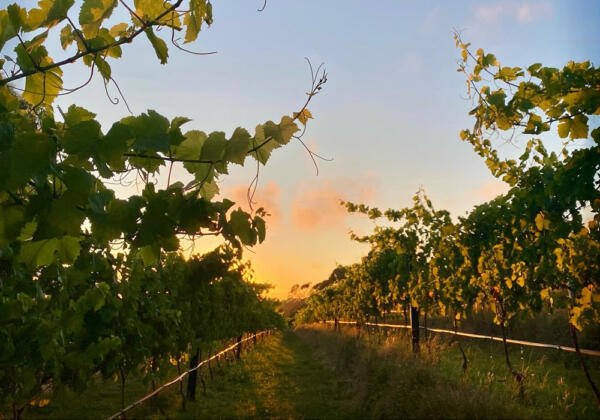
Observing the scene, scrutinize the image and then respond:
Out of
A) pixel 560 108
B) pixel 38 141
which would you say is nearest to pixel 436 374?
pixel 560 108

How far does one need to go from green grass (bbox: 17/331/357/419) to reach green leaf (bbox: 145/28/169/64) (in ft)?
20.3

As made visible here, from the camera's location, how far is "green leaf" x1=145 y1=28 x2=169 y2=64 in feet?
6.04

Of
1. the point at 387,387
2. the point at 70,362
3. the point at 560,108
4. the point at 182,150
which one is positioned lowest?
the point at 387,387

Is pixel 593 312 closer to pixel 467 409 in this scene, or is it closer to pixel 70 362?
pixel 467 409

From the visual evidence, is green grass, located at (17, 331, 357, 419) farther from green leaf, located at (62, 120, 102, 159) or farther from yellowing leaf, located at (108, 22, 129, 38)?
green leaf, located at (62, 120, 102, 159)

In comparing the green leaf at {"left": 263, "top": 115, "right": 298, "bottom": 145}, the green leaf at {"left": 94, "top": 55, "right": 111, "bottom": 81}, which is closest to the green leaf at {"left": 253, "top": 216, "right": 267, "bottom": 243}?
the green leaf at {"left": 263, "top": 115, "right": 298, "bottom": 145}

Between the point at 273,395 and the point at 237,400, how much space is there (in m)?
1.01

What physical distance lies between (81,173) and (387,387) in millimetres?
8279

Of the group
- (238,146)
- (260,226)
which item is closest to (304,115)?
(238,146)

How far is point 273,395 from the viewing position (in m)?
12.1

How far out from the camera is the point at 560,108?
4152 mm

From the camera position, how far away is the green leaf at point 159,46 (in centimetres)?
184

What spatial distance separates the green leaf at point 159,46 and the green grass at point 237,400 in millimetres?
6179

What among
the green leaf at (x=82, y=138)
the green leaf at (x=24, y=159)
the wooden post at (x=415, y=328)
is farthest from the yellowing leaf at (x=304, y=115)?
the wooden post at (x=415, y=328)
